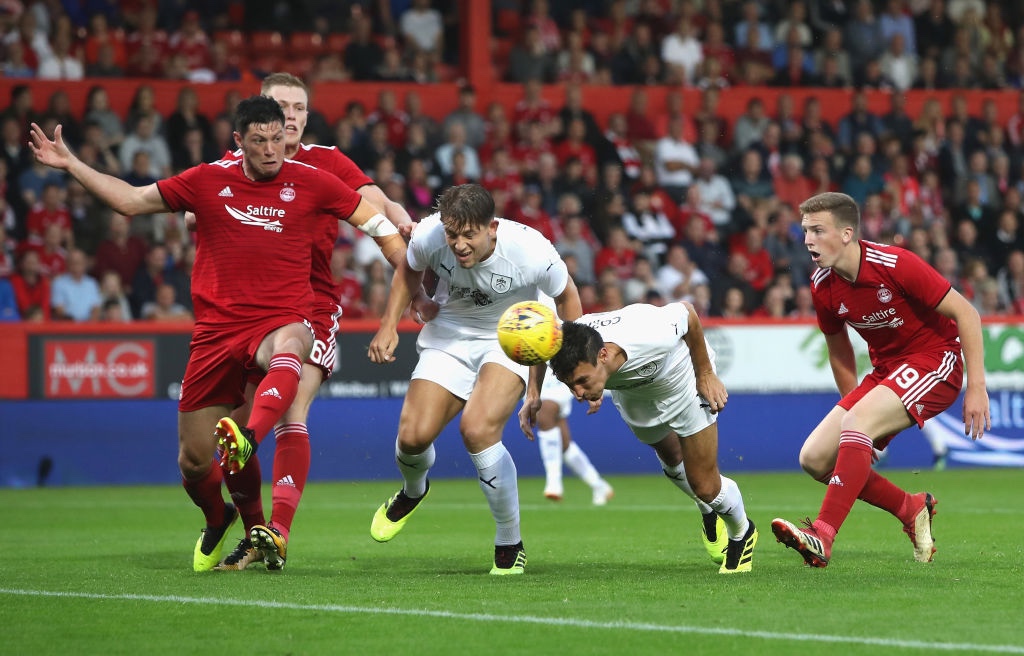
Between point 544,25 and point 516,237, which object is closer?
point 516,237

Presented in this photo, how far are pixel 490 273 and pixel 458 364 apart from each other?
2.08ft

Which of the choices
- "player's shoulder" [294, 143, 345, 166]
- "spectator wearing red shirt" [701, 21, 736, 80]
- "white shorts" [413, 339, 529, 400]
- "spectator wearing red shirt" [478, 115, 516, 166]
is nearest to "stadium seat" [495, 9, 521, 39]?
"spectator wearing red shirt" [701, 21, 736, 80]

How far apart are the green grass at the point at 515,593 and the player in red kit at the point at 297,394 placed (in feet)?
0.75

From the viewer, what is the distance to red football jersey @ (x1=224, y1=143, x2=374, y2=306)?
9055 millimetres

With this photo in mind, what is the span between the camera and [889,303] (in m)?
8.52

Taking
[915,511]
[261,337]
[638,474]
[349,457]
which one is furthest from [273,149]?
[638,474]

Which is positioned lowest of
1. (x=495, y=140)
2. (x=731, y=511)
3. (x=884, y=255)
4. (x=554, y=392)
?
(x=554, y=392)

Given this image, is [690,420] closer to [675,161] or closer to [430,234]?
[430,234]

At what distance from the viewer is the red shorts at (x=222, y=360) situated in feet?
26.8

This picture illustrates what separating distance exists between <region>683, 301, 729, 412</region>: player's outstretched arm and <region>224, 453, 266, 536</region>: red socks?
2.52m

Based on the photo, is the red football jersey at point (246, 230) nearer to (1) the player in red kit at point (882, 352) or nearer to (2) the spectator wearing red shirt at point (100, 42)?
(1) the player in red kit at point (882, 352)

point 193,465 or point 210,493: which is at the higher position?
point 193,465

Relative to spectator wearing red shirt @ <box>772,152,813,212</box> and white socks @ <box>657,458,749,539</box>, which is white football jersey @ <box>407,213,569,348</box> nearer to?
white socks @ <box>657,458,749,539</box>

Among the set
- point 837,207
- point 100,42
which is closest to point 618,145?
point 100,42
